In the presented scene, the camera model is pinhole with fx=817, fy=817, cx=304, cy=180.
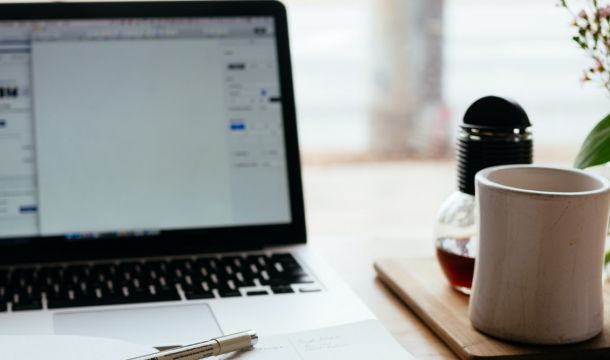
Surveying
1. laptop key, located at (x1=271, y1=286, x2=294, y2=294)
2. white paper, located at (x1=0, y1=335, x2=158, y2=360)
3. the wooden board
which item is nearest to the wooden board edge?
the wooden board

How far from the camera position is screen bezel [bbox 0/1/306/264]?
89 cm

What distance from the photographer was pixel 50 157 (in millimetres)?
909

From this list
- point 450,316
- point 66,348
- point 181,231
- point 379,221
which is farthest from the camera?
point 379,221

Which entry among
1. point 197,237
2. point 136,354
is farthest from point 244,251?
point 136,354

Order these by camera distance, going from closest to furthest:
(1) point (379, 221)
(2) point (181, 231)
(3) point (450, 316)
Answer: (3) point (450, 316)
(2) point (181, 231)
(1) point (379, 221)

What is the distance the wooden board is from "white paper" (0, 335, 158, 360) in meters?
0.26

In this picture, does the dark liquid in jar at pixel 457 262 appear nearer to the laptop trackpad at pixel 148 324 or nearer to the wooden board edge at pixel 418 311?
the wooden board edge at pixel 418 311

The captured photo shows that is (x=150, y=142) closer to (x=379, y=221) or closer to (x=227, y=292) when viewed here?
(x=227, y=292)

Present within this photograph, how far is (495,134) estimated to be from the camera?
2.53ft

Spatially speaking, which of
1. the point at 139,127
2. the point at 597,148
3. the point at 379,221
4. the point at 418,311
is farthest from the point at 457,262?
the point at 379,221

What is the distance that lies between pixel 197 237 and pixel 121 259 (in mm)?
87

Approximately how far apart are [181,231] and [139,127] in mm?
128

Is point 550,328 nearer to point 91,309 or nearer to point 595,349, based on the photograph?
point 595,349

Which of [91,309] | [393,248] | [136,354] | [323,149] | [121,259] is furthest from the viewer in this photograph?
[323,149]
